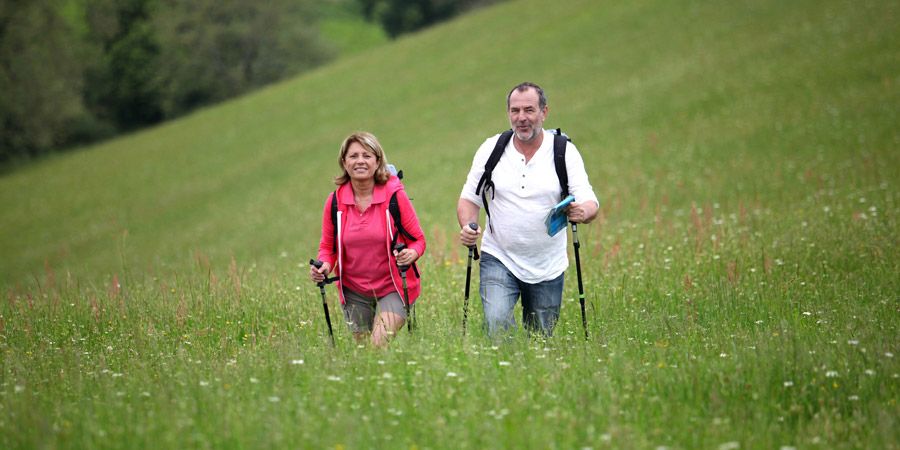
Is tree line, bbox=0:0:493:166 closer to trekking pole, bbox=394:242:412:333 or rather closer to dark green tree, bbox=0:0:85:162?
dark green tree, bbox=0:0:85:162

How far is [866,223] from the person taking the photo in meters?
11.4

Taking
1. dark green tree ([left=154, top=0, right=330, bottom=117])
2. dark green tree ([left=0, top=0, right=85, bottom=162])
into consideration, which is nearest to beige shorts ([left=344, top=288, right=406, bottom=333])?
dark green tree ([left=0, top=0, right=85, bottom=162])

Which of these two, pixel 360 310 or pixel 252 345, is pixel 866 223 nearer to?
pixel 360 310

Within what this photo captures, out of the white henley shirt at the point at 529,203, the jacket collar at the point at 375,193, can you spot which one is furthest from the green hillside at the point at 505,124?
the white henley shirt at the point at 529,203

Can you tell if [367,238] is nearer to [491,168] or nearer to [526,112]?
[491,168]

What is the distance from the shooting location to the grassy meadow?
473 centimetres

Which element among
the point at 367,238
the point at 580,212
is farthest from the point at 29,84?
the point at 580,212

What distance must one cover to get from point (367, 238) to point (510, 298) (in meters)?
1.28

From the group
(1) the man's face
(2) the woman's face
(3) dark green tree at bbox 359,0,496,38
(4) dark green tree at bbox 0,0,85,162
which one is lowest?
(2) the woman's face

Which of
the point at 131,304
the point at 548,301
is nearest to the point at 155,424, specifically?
the point at 548,301

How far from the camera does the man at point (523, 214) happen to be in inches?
254

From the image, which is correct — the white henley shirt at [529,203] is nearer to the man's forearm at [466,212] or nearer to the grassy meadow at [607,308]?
the man's forearm at [466,212]

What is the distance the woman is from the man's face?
107 centimetres

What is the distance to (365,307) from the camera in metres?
6.68
